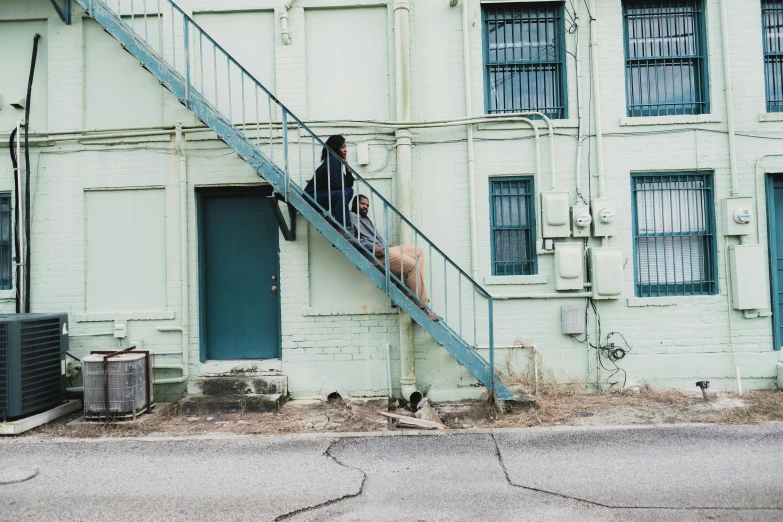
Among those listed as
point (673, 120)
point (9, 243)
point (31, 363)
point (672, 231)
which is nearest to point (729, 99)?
point (673, 120)

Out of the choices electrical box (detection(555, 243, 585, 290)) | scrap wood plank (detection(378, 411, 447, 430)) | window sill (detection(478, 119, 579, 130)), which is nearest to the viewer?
scrap wood plank (detection(378, 411, 447, 430))

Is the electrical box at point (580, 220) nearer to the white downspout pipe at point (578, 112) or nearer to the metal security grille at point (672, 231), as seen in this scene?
the white downspout pipe at point (578, 112)

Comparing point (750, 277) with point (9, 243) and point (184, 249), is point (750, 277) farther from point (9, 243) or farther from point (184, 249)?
point (9, 243)

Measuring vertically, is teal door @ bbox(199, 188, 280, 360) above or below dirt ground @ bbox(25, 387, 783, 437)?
above

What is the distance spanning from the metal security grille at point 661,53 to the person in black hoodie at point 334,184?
3.87 meters

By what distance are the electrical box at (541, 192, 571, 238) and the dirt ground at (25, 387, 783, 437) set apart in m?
1.94

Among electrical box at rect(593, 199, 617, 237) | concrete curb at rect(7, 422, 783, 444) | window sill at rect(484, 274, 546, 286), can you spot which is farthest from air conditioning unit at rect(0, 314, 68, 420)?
electrical box at rect(593, 199, 617, 237)

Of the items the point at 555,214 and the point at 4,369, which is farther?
the point at 555,214

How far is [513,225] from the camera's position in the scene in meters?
6.79

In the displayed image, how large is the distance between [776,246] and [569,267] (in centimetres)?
281

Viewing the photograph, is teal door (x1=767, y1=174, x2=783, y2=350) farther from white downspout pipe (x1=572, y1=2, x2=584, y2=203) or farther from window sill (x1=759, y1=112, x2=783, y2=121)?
white downspout pipe (x1=572, y1=2, x2=584, y2=203)

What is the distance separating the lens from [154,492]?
13.4 ft

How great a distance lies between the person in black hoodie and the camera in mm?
5841

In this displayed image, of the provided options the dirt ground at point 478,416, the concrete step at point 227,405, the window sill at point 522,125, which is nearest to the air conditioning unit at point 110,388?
the dirt ground at point 478,416
